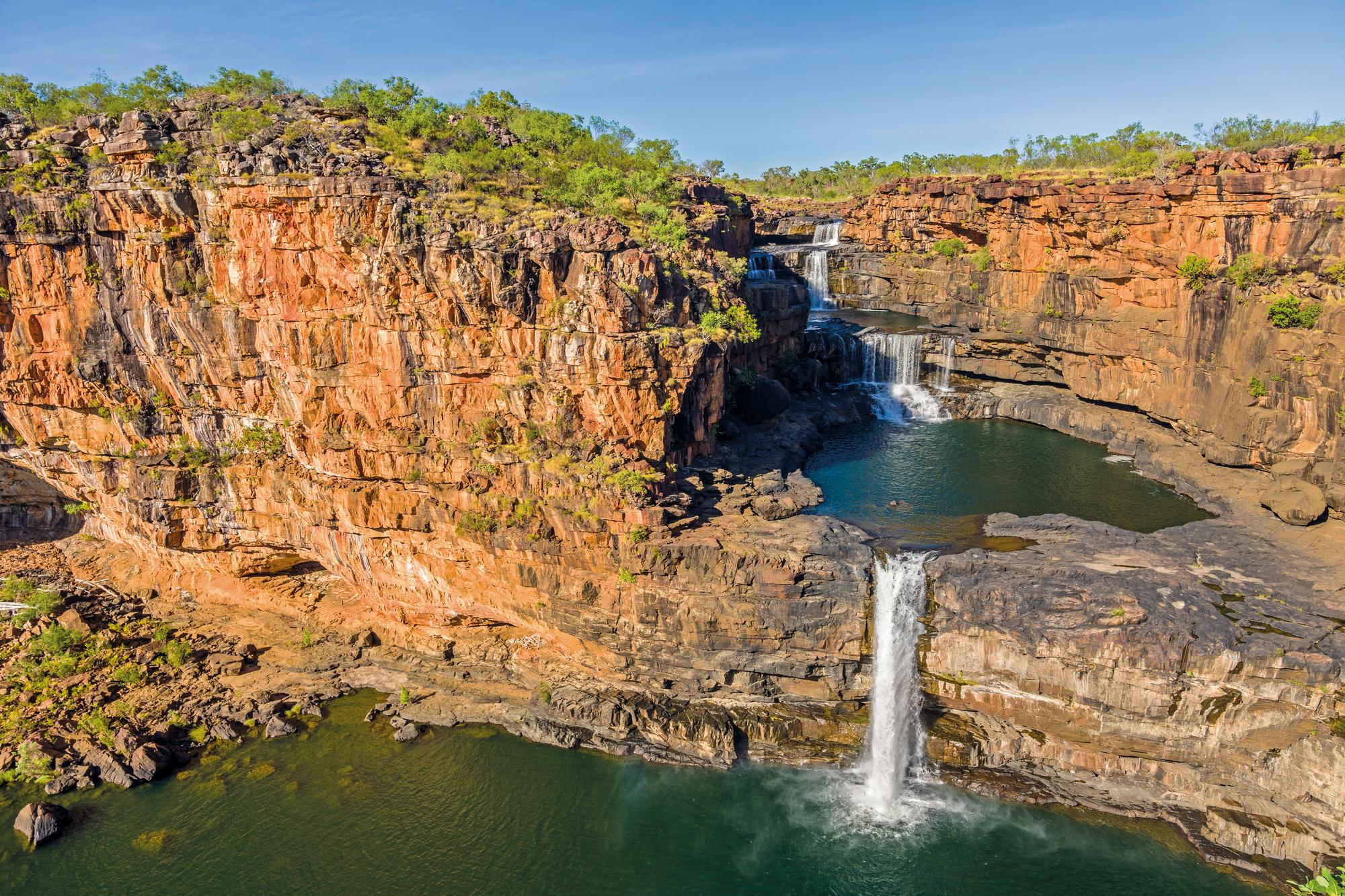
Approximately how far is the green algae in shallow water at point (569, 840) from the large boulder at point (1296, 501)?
1643 centimetres

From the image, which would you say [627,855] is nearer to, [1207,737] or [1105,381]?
[1207,737]

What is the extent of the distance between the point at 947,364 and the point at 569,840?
1604 inches

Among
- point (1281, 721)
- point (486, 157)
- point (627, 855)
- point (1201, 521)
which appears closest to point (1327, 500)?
point (1201, 521)

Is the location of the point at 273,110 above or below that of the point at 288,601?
above

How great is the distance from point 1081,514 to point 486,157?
30.2 m

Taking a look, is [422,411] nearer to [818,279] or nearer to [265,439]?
[265,439]

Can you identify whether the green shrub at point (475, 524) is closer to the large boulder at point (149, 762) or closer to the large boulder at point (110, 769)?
the large boulder at point (149, 762)

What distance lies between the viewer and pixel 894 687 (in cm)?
2738

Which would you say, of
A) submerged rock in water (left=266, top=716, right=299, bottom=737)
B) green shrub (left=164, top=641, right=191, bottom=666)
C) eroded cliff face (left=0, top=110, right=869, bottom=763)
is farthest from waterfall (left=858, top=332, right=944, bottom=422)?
green shrub (left=164, top=641, right=191, bottom=666)

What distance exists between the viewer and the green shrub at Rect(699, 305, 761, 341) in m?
31.6

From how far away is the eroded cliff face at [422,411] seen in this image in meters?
28.2

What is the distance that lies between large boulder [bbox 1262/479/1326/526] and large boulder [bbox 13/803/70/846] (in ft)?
151

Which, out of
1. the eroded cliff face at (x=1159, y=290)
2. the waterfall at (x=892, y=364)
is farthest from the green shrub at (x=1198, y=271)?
the waterfall at (x=892, y=364)

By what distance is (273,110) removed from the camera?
32.8 metres
